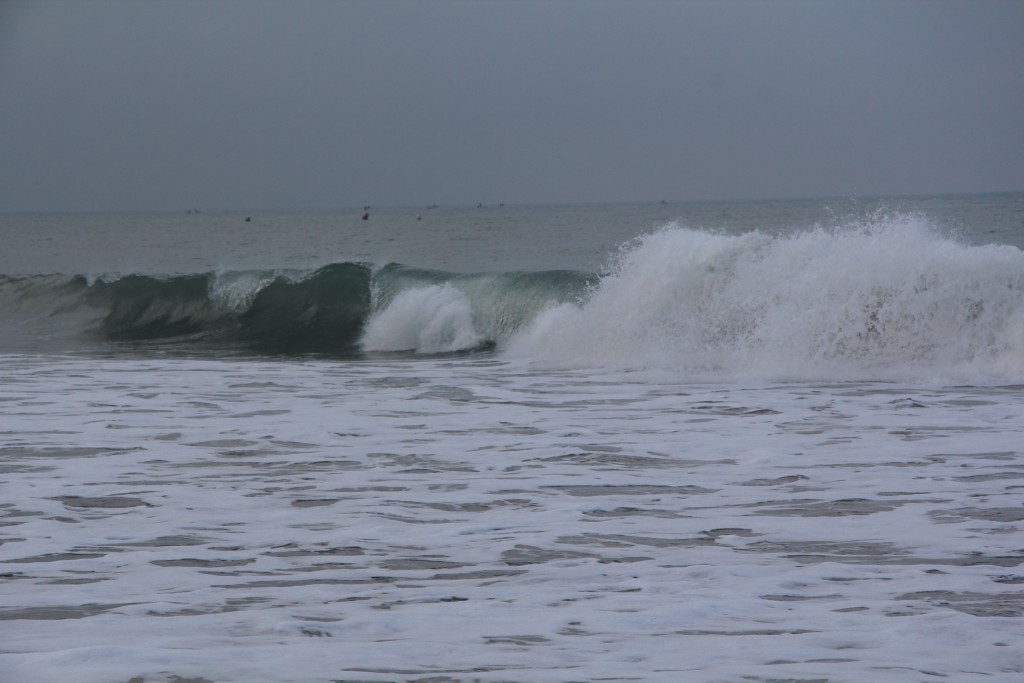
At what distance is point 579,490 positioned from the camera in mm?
7184

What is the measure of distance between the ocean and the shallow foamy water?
0.08 feet

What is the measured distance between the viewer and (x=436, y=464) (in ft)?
26.6

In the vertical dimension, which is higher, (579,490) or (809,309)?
(809,309)

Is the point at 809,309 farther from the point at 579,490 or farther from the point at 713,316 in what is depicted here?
the point at 579,490

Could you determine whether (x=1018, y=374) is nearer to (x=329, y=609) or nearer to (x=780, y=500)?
(x=780, y=500)

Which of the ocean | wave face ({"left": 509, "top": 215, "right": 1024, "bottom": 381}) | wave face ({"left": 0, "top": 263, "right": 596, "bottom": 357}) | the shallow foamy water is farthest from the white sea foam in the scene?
the shallow foamy water

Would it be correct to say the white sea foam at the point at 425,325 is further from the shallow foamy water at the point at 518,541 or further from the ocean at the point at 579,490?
the shallow foamy water at the point at 518,541

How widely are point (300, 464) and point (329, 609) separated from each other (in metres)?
3.38

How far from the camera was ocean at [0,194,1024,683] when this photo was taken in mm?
4402

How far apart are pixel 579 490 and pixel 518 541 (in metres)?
1.28

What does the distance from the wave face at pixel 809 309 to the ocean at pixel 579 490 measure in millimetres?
45

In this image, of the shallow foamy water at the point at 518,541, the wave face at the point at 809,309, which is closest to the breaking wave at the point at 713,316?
the wave face at the point at 809,309

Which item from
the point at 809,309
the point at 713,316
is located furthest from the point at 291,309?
the point at 809,309

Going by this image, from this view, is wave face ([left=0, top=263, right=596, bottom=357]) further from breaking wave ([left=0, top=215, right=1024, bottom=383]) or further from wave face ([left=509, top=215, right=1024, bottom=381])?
wave face ([left=509, top=215, right=1024, bottom=381])
